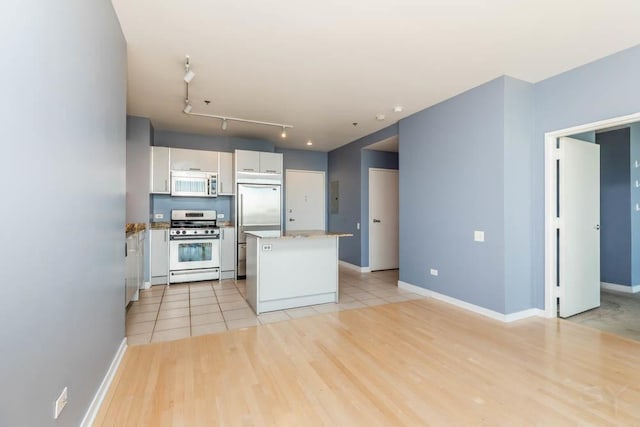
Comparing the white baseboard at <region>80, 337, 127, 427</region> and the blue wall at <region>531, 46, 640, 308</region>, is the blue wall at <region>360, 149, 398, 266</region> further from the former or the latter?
the white baseboard at <region>80, 337, 127, 427</region>

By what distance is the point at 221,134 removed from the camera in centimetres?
568

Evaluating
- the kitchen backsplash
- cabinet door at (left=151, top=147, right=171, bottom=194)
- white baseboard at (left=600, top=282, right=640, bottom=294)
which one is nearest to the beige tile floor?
the kitchen backsplash

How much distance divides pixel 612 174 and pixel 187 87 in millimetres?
6238

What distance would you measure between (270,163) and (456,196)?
3.31 metres

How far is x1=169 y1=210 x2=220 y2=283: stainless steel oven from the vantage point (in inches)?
193

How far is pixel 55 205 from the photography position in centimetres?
131

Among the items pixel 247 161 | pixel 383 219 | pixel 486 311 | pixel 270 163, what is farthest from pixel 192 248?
pixel 486 311

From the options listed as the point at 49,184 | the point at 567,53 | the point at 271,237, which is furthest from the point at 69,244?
the point at 567,53

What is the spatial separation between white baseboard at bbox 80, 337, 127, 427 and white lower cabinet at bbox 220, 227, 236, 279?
2770 mm

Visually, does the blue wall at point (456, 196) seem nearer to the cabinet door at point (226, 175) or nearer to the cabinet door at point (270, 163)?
the cabinet door at point (270, 163)

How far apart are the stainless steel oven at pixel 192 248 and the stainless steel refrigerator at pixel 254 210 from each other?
1.37 feet

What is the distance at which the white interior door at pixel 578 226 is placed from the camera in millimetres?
3322

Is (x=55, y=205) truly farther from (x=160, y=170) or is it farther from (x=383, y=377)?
(x=160, y=170)

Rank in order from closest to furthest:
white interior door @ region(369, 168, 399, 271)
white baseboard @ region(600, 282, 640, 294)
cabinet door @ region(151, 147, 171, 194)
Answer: white baseboard @ region(600, 282, 640, 294) < cabinet door @ region(151, 147, 171, 194) < white interior door @ region(369, 168, 399, 271)
